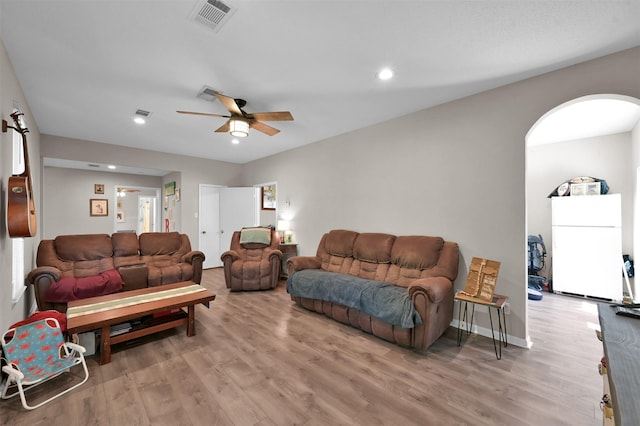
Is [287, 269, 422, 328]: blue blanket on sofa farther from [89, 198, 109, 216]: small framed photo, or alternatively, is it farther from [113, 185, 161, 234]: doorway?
[113, 185, 161, 234]: doorway

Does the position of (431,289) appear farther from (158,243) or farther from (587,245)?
(158,243)

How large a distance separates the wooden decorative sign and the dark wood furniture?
3.90ft

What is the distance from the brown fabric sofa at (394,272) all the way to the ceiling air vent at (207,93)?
2.37 metres

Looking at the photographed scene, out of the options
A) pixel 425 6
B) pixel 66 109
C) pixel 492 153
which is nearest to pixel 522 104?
pixel 492 153

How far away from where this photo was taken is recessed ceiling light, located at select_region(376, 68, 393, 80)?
2.49 meters

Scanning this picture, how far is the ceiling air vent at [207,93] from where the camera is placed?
284 cm

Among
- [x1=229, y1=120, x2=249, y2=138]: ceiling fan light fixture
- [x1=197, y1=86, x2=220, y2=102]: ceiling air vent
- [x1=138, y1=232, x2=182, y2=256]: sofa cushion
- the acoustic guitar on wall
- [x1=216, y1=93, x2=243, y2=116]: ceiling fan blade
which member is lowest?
[x1=138, y1=232, x2=182, y2=256]: sofa cushion

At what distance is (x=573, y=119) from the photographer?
3730 mm

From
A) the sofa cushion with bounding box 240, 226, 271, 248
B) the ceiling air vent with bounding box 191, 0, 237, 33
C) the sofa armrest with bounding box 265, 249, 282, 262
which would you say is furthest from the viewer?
the sofa cushion with bounding box 240, 226, 271, 248

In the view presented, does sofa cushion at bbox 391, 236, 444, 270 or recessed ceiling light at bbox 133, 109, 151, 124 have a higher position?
recessed ceiling light at bbox 133, 109, 151, 124

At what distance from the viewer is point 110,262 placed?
158 inches

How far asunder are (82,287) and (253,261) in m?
2.26

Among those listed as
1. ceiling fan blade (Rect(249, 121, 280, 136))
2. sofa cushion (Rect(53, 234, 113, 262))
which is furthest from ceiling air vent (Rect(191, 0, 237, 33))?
sofa cushion (Rect(53, 234, 113, 262))

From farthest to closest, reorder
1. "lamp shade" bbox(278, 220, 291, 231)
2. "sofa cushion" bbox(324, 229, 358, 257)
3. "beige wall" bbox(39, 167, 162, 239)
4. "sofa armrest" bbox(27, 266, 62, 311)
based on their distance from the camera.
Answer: "beige wall" bbox(39, 167, 162, 239) → "lamp shade" bbox(278, 220, 291, 231) → "sofa cushion" bbox(324, 229, 358, 257) → "sofa armrest" bbox(27, 266, 62, 311)
